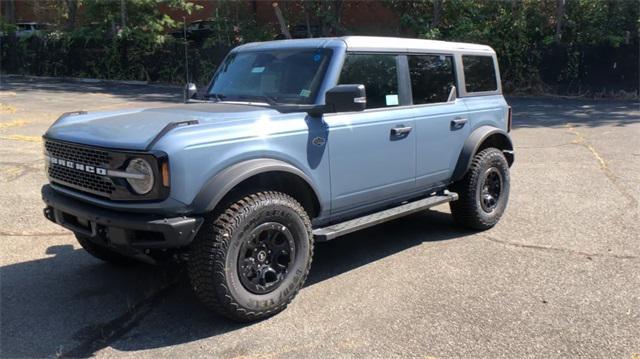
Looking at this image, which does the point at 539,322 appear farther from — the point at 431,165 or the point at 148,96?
the point at 148,96

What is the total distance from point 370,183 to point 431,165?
0.85m

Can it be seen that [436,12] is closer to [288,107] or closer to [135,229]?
[288,107]

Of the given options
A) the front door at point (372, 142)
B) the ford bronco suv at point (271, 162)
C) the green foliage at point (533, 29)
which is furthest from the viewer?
the green foliage at point (533, 29)

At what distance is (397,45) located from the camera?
200 inches

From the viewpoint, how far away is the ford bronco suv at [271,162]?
11.7 feet

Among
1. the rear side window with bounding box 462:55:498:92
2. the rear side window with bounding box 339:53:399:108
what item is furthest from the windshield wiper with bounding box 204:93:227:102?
the rear side window with bounding box 462:55:498:92

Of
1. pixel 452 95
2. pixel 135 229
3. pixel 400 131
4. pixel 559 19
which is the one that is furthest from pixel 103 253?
pixel 559 19

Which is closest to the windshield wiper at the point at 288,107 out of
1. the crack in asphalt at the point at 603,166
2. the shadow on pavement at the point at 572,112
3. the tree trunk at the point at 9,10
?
the crack in asphalt at the point at 603,166

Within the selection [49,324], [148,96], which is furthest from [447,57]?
[148,96]

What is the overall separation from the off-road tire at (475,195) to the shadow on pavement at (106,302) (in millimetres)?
360

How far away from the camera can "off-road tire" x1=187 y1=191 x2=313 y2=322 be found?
12.0 feet

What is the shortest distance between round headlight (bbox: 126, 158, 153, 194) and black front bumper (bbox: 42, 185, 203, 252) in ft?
0.53

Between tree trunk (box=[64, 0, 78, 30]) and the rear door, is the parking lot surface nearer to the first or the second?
the rear door

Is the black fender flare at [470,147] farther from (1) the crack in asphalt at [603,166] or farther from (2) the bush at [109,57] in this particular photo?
(2) the bush at [109,57]
